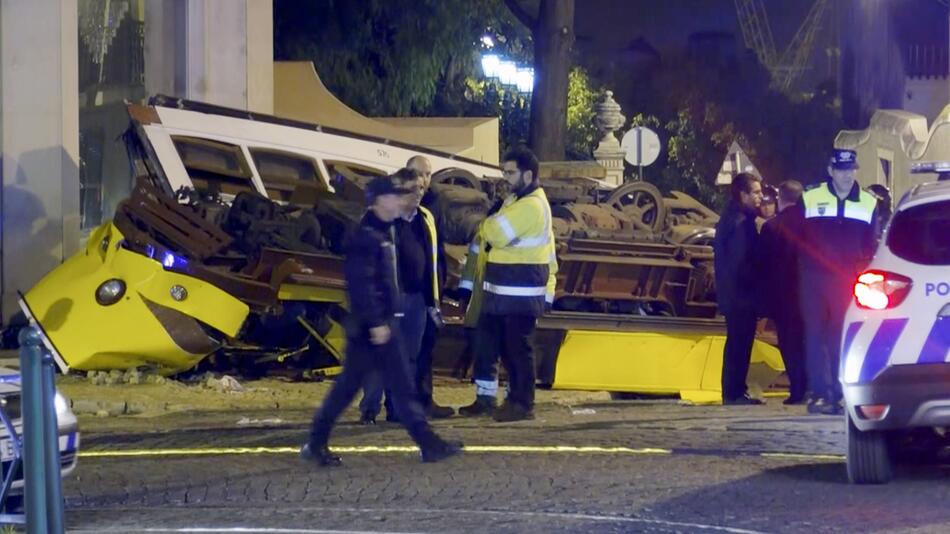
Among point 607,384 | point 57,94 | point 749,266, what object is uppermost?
point 57,94

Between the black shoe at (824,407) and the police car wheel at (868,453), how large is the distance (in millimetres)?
2928

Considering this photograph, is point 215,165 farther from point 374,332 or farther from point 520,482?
point 520,482

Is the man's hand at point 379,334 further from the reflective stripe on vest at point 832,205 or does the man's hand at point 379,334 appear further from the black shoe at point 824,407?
the black shoe at point 824,407

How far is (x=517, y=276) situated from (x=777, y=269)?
85.3 inches

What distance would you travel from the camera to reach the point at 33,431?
6102 mm

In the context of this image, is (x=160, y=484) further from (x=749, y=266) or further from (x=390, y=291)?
(x=749, y=266)

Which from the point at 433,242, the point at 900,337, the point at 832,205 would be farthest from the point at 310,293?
the point at 900,337

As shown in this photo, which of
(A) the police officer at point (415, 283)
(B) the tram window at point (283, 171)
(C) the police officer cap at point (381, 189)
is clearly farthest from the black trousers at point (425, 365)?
(B) the tram window at point (283, 171)

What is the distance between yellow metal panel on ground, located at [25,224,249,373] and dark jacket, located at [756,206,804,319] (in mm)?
4114

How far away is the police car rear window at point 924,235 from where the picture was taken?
794 cm

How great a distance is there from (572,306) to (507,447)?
428 cm

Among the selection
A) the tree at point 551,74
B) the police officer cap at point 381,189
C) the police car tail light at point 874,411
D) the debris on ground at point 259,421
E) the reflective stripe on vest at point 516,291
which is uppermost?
the tree at point 551,74

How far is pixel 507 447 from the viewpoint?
962 cm

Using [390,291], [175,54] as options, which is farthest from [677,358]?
[175,54]
